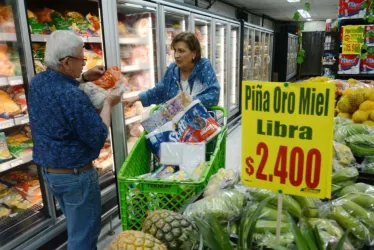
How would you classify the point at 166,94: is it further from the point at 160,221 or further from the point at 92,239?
the point at 160,221

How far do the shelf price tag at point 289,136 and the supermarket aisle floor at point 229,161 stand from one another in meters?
0.71

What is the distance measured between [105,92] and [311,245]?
1392 millimetres

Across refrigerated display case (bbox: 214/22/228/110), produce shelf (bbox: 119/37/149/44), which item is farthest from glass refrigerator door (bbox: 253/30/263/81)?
produce shelf (bbox: 119/37/149/44)

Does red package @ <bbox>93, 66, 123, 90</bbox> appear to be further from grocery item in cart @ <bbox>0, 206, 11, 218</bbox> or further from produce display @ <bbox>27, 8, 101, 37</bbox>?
grocery item in cart @ <bbox>0, 206, 11, 218</bbox>

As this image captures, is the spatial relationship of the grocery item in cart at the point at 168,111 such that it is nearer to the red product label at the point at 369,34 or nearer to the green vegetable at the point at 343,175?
the green vegetable at the point at 343,175

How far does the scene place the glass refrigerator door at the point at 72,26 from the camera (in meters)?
2.56

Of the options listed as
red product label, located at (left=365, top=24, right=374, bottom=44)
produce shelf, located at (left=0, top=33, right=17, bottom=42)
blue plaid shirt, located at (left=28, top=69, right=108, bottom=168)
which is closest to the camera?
blue plaid shirt, located at (left=28, top=69, right=108, bottom=168)

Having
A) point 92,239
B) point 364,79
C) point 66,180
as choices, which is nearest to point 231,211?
point 66,180

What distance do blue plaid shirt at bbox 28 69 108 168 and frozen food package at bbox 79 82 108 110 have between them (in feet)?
0.24

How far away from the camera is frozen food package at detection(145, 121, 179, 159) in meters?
1.81

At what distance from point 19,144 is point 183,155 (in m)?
1.50

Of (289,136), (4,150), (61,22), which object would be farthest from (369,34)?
(4,150)

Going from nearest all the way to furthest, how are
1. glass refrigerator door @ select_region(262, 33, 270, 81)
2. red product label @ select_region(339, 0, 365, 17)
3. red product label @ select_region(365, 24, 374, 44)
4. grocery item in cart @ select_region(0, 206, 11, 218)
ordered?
grocery item in cart @ select_region(0, 206, 11, 218)
red product label @ select_region(365, 24, 374, 44)
red product label @ select_region(339, 0, 365, 17)
glass refrigerator door @ select_region(262, 33, 270, 81)

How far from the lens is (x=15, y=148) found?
2.42 metres
